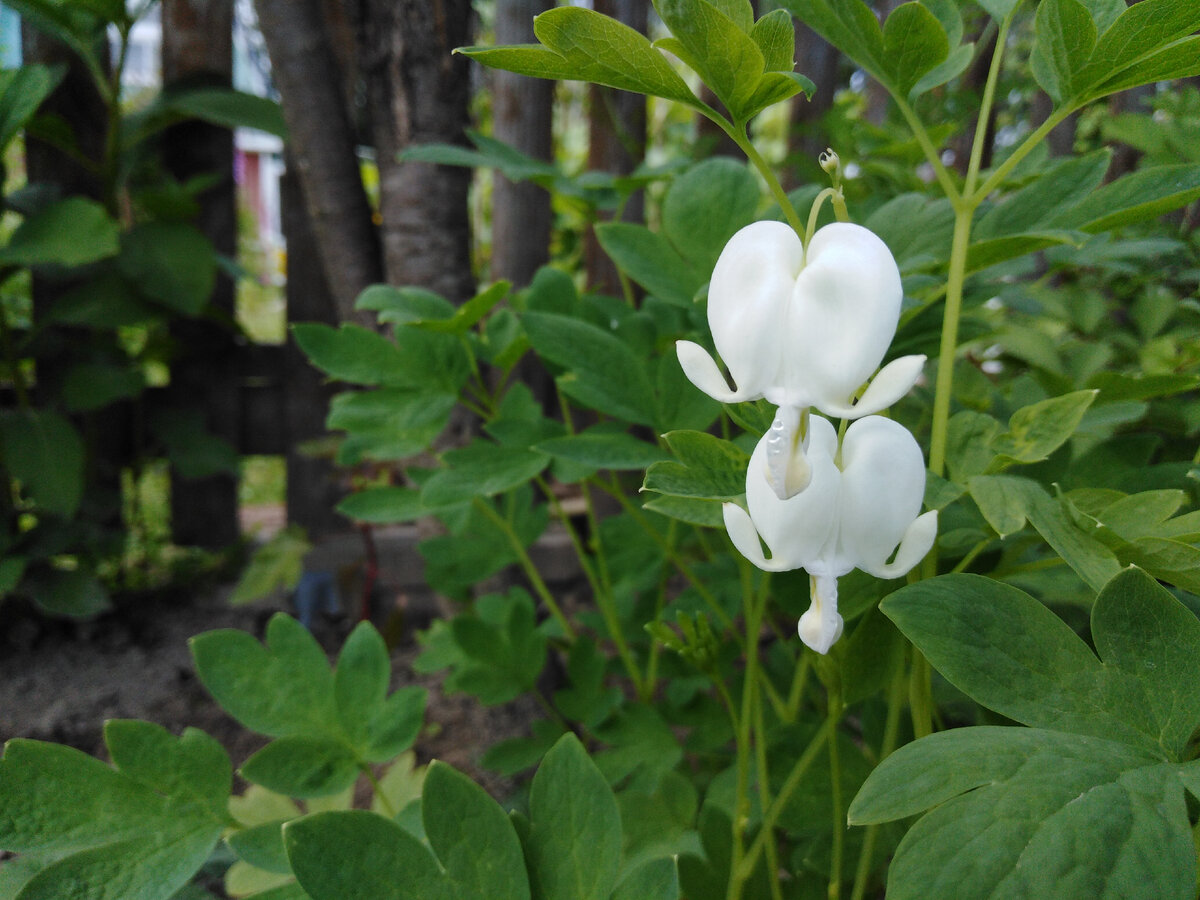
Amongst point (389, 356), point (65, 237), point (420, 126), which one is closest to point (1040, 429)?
point (389, 356)

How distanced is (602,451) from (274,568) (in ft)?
4.03

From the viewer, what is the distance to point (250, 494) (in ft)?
9.86

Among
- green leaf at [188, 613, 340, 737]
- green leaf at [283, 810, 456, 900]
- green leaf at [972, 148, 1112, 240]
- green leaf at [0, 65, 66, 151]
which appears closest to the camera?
green leaf at [283, 810, 456, 900]

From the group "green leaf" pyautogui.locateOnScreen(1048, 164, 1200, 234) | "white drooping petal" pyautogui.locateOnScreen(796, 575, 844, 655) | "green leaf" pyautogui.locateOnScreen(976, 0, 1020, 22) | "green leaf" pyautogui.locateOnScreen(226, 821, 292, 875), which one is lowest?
"green leaf" pyautogui.locateOnScreen(226, 821, 292, 875)

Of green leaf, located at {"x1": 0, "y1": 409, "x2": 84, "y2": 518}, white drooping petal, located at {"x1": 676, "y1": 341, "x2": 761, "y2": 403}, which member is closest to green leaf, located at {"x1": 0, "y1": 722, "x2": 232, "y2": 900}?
white drooping petal, located at {"x1": 676, "y1": 341, "x2": 761, "y2": 403}

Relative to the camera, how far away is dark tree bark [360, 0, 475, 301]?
1063mm

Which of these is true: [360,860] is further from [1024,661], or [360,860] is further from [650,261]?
[650,261]

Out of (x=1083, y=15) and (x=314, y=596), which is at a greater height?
(x=1083, y=15)

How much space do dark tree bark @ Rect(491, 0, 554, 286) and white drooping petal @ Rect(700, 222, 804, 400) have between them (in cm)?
103

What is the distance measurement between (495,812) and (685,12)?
1.39 feet

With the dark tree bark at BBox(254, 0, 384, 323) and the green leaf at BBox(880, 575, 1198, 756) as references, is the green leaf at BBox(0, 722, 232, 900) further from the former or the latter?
the dark tree bark at BBox(254, 0, 384, 323)

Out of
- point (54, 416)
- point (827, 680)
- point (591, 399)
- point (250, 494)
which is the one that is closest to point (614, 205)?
point (591, 399)

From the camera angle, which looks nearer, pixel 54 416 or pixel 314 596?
pixel 54 416

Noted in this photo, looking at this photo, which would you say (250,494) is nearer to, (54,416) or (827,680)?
(54,416)
